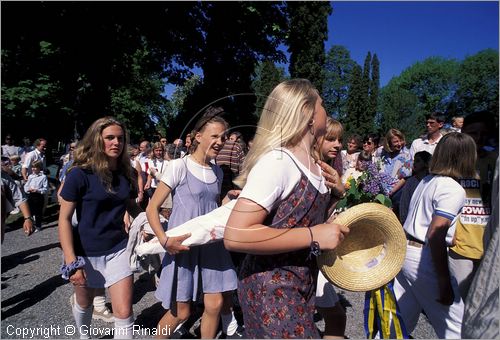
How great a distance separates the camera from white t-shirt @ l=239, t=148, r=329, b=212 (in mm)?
1338

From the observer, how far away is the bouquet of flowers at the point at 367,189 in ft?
10.8

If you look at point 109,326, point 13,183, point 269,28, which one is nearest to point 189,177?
point 269,28

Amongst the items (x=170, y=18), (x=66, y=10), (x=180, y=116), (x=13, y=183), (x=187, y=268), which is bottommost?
(x=187, y=268)

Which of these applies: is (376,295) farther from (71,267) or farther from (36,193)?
(36,193)

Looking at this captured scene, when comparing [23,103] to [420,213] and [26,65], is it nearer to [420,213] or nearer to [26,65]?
[26,65]

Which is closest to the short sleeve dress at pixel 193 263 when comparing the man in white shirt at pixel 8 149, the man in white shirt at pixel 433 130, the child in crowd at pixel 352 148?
the man in white shirt at pixel 433 130

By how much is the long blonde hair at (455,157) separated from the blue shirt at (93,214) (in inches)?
102

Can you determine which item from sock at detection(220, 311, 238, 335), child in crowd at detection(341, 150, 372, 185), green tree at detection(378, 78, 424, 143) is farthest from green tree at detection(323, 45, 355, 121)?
green tree at detection(378, 78, 424, 143)

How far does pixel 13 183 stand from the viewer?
3.84 meters

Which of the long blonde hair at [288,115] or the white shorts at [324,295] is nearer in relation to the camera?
the long blonde hair at [288,115]

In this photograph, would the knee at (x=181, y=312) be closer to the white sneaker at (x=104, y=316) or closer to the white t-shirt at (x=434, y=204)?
the white sneaker at (x=104, y=316)

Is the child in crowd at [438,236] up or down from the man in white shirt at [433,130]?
down

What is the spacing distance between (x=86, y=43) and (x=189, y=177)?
8.19 metres

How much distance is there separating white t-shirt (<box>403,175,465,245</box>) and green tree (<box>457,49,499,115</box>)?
1.49m
